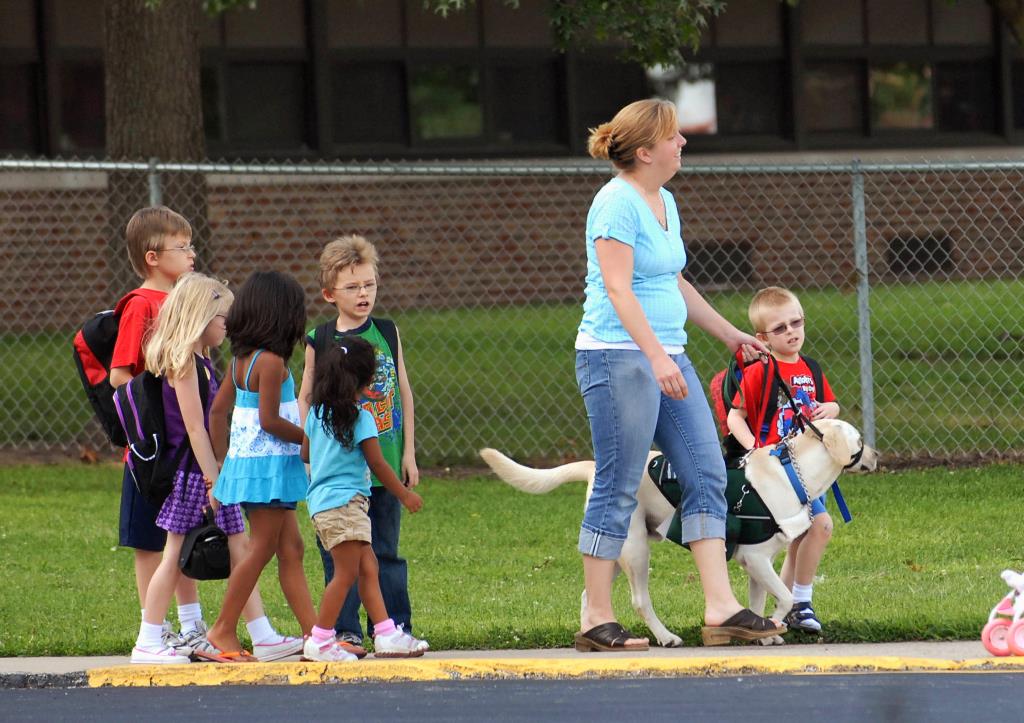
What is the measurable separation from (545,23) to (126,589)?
12.0 metres

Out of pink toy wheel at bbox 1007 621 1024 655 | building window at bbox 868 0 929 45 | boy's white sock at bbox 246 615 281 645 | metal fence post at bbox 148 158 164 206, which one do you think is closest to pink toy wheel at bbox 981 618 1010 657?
pink toy wheel at bbox 1007 621 1024 655

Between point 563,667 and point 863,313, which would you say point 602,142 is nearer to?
point 563,667

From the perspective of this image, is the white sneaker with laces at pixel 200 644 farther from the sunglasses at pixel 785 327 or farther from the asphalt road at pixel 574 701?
the sunglasses at pixel 785 327

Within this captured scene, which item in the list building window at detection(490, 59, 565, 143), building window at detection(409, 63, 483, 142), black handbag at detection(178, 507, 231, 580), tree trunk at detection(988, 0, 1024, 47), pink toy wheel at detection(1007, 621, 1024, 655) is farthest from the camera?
building window at detection(490, 59, 565, 143)

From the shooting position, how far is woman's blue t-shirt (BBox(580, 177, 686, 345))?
5.70 meters

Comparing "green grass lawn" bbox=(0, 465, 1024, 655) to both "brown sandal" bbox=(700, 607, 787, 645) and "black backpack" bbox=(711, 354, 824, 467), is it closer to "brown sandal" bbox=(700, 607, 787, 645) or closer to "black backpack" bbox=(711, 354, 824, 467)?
"brown sandal" bbox=(700, 607, 787, 645)

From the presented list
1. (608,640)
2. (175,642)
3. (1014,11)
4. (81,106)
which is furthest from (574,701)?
(81,106)

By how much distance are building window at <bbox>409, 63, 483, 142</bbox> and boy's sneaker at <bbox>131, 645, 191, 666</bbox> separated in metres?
12.8

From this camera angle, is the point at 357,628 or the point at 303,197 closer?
the point at 357,628

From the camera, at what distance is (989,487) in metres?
9.45

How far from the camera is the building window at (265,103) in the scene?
17656 mm

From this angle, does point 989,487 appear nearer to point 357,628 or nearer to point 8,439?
point 357,628

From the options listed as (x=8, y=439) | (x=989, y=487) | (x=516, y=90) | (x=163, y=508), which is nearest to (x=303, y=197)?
(x=516, y=90)

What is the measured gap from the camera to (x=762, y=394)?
6215 mm
